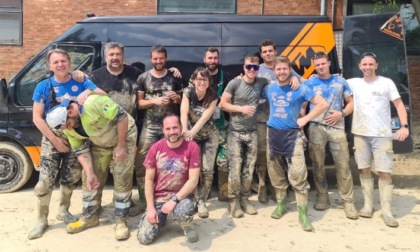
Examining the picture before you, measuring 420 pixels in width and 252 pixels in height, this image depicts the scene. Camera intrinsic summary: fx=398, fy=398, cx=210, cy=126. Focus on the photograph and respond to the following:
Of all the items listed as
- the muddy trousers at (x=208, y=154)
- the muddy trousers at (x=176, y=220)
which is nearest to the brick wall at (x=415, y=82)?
the muddy trousers at (x=208, y=154)

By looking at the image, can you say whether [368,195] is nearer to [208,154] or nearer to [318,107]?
[318,107]

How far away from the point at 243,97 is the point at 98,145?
1.66m

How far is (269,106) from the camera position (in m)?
4.75

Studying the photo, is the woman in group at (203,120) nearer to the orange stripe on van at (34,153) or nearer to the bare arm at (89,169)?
the bare arm at (89,169)

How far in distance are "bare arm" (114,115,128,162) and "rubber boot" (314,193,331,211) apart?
7.94 feet

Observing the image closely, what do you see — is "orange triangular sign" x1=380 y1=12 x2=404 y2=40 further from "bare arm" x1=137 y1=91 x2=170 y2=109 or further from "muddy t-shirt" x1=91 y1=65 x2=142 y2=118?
"muddy t-shirt" x1=91 y1=65 x2=142 y2=118

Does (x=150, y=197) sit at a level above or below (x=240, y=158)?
below

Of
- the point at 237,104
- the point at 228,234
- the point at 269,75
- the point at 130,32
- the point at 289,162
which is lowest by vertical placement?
the point at 228,234

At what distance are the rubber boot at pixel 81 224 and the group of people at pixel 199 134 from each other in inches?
0.4

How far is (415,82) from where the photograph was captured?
1071cm

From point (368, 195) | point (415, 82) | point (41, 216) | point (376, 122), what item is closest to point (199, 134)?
point (41, 216)

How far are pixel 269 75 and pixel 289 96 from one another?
0.56 m

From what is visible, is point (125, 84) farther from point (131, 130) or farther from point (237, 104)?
point (237, 104)

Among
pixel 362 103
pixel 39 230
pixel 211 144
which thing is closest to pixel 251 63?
pixel 211 144
